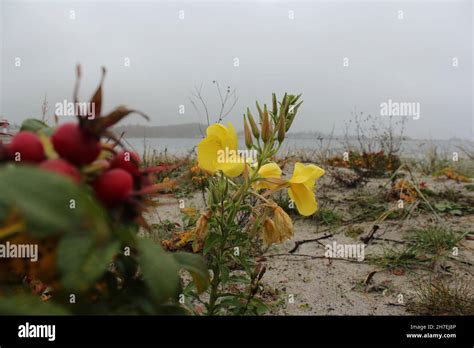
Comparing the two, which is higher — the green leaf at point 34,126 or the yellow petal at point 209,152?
the green leaf at point 34,126

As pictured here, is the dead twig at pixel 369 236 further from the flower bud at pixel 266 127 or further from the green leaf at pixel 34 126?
the green leaf at pixel 34 126

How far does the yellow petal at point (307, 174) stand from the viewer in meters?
0.91

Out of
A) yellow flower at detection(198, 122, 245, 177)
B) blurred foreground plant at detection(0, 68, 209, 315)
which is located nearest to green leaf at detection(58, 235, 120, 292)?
blurred foreground plant at detection(0, 68, 209, 315)

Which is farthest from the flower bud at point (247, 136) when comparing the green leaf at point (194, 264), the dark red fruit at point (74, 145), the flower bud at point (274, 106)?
the dark red fruit at point (74, 145)

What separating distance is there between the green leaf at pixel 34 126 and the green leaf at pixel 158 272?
206mm

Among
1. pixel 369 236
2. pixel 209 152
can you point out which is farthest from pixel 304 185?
pixel 369 236

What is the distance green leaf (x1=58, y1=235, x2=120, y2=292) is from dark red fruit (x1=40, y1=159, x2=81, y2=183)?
6 cm

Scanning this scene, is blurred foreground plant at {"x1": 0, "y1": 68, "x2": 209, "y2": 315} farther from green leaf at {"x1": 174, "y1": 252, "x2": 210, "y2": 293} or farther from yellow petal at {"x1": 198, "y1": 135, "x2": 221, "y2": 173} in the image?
yellow petal at {"x1": 198, "y1": 135, "x2": 221, "y2": 173}

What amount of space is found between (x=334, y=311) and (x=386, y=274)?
0.45m
